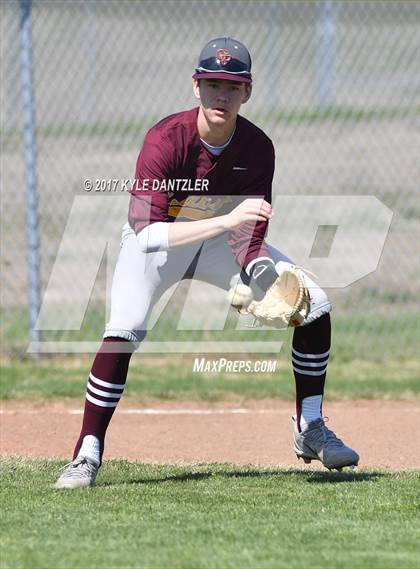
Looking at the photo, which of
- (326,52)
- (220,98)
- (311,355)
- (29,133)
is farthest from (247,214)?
(326,52)

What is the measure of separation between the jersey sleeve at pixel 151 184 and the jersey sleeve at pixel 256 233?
471 millimetres

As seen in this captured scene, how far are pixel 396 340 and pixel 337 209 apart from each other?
292cm

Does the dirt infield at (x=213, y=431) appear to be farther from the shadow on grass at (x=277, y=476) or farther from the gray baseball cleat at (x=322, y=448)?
the gray baseball cleat at (x=322, y=448)

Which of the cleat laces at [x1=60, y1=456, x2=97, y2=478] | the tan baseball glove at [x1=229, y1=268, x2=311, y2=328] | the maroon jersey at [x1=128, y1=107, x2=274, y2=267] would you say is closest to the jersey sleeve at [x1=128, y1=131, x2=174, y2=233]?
the maroon jersey at [x1=128, y1=107, x2=274, y2=267]

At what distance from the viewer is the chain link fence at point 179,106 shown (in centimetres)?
994

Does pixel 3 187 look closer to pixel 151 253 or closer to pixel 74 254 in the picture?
pixel 74 254

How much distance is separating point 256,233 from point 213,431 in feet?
7.36

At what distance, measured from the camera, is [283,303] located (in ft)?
17.1

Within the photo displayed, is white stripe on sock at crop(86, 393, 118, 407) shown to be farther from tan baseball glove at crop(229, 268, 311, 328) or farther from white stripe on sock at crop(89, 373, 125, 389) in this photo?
tan baseball glove at crop(229, 268, 311, 328)

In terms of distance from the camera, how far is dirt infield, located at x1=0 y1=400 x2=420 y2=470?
6.67m

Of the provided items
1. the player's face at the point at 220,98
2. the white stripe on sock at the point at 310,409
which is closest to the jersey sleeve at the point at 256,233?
the player's face at the point at 220,98

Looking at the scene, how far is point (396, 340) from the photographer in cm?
985

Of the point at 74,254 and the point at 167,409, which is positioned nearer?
the point at 167,409

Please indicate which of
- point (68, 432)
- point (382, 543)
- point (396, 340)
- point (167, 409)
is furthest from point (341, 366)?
point (382, 543)
